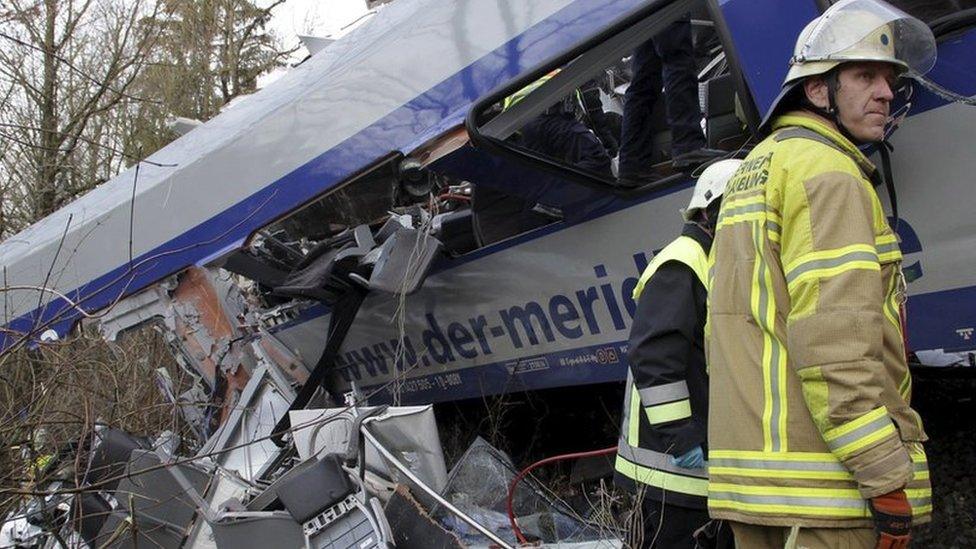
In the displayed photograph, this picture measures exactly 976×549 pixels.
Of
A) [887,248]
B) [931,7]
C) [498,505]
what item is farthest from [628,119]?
[887,248]

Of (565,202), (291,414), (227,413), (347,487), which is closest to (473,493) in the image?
(347,487)

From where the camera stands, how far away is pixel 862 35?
82.3 inches

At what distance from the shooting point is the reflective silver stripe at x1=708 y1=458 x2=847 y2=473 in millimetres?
1856

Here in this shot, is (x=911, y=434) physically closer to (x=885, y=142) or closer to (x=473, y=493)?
(x=885, y=142)

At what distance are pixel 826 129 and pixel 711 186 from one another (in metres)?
0.55

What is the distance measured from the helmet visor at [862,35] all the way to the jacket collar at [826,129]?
0.44 feet

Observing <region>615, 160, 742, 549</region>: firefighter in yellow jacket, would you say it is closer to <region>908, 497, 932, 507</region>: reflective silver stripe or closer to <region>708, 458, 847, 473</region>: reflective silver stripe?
<region>708, 458, 847, 473</region>: reflective silver stripe

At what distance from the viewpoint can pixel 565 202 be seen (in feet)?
12.6

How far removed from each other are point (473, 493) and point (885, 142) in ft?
6.97

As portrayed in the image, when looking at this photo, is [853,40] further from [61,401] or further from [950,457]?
[61,401]

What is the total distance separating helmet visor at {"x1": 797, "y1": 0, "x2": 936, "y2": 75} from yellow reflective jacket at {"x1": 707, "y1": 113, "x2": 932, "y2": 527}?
165 mm

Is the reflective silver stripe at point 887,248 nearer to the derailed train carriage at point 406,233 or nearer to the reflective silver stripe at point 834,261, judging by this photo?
the reflective silver stripe at point 834,261

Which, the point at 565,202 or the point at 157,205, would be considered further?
the point at 157,205

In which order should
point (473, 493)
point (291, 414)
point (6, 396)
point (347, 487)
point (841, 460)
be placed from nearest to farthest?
point (841, 460) → point (347, 487) → point (6, 396) → point (473, 493) → point (291, 414)
